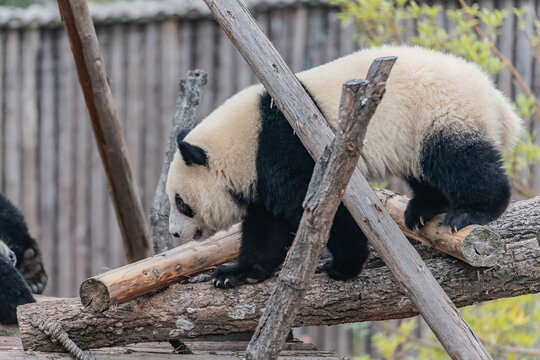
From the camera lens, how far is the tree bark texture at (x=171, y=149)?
4.82m

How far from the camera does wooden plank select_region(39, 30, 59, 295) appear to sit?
7332mm

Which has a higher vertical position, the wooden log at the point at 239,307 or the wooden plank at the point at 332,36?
the wooden plank at the point at 332,36

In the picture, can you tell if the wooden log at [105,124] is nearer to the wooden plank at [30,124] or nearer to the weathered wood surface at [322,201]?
the weathered wood surface at [322,201]

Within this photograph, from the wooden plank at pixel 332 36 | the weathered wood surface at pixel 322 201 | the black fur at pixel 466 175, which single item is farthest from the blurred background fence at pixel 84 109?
the weathered wood surface at pixel 322 201

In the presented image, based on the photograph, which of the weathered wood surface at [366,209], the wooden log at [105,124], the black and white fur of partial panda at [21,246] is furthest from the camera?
the black and white fur of partial panda at [21,246]

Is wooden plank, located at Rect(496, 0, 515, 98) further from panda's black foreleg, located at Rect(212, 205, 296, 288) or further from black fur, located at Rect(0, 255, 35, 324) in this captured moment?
black fur, located at Rect(0, 255, 35, 324)

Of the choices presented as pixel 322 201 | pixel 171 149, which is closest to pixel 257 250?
pixel 171 149

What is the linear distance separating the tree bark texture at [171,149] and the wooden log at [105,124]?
22cm

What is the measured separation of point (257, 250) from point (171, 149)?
4.34 feet

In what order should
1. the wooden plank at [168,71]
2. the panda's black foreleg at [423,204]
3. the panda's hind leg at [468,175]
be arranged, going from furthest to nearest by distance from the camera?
the wooden plank at [168,71]
the panda's black foreleg at [423,204]
the panda's hind leg at [468,175]

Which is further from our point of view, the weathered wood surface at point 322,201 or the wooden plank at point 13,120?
the wooden plank at point 13,120

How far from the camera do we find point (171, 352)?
12.0ft

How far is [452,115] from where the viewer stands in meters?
3.43

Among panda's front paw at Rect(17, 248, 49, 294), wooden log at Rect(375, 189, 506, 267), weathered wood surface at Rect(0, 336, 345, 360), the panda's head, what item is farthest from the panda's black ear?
panda's front paw at Rect(17, 248, 49, 294)
